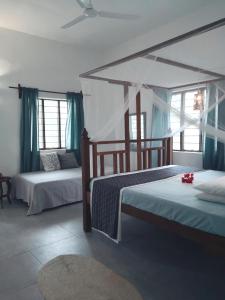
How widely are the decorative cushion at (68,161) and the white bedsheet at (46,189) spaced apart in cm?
50

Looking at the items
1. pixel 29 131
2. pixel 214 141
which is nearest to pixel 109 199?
pixel 214 141

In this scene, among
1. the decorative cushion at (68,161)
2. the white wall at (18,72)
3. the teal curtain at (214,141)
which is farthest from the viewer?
the decorative cushion at (68,161)

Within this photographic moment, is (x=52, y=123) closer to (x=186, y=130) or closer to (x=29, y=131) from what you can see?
(x=29, y=131)

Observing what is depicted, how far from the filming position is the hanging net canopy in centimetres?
306

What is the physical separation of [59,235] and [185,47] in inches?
149

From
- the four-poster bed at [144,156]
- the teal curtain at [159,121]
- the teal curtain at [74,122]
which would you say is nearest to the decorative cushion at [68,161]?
the teal curtain at [74,122]

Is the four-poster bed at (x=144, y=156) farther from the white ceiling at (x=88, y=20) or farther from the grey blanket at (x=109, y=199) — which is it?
the white ceiling at (x=88, y=20)

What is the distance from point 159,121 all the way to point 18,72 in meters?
2.98

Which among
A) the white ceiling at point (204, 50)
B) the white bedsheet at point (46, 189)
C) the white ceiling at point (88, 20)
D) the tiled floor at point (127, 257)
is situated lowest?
the tiled floor at point (127, 257)

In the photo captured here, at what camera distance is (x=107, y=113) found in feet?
12.9

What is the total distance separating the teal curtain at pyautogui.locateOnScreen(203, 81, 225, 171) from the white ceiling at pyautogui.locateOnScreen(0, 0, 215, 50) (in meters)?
1.54

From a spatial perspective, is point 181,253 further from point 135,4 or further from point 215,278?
point 135,4

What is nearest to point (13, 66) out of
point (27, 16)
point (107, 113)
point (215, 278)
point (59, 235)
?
point (27, 16)

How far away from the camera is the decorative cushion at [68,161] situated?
16.9ft
